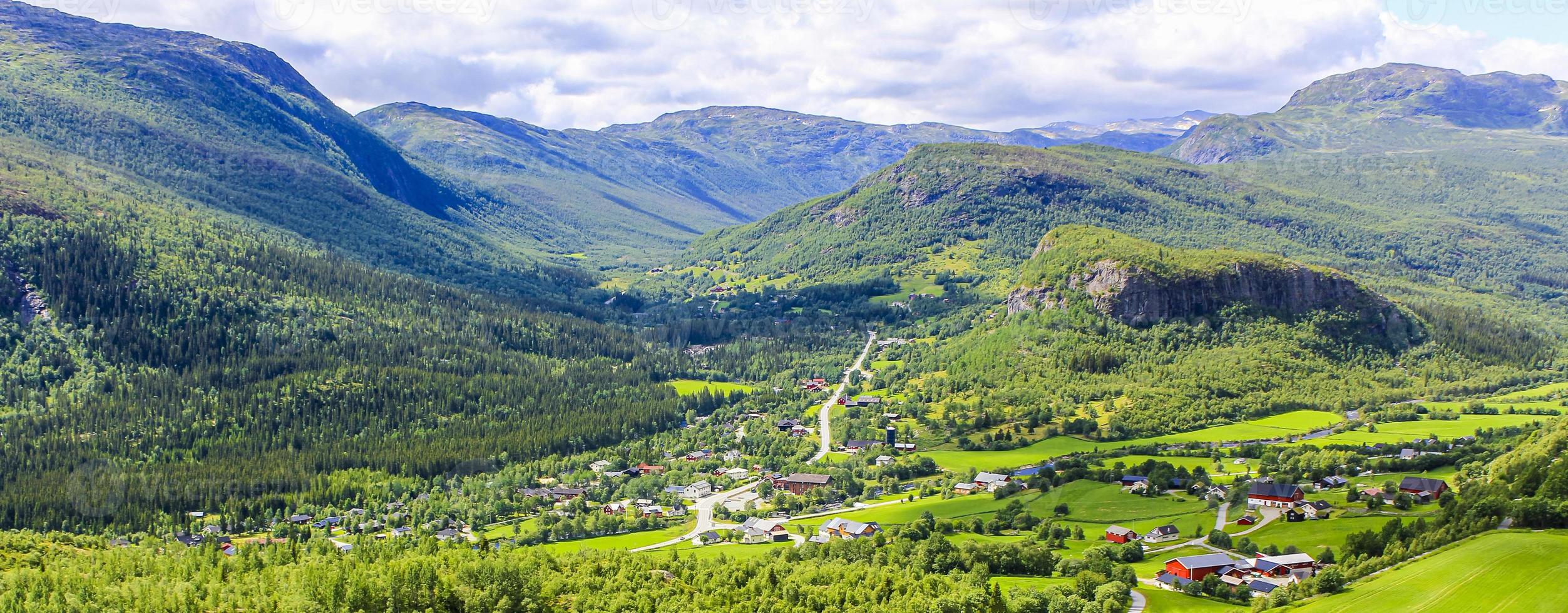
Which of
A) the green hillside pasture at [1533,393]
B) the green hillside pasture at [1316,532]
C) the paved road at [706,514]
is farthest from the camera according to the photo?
the green hillside pasture at [1533,393]

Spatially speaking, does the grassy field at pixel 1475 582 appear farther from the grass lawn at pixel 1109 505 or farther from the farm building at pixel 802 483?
the farm building at pixel 802 483

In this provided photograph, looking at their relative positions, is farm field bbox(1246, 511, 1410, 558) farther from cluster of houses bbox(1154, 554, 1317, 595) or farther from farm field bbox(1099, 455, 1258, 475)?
farm field bbox(1099, 455, 1258, 475)

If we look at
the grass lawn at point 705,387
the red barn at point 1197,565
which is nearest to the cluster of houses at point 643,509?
the red barn at point 1197,565

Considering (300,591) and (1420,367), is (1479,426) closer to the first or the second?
(1420,367)

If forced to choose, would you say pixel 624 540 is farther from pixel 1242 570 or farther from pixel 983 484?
pixel 1242 570

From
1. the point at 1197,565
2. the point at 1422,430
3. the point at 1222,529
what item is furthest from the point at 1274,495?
the point at 1422,430
